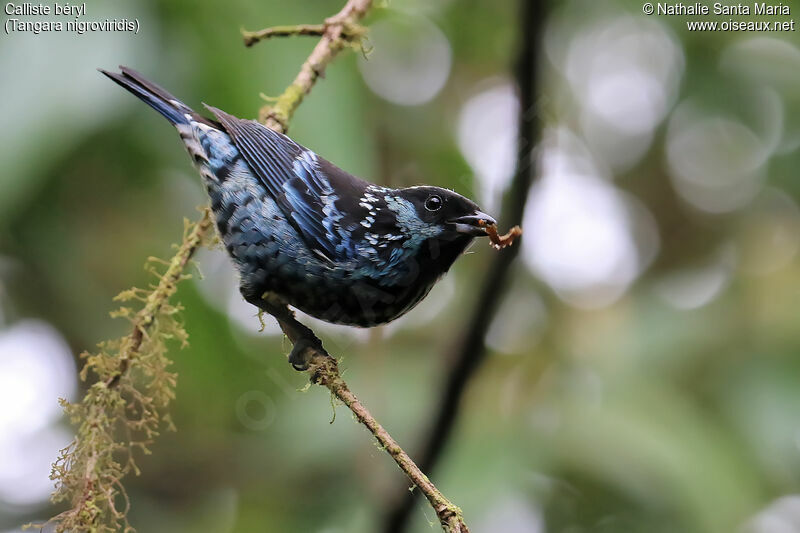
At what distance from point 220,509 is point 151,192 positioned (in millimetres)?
2273

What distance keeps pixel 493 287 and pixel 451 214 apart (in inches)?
29.2

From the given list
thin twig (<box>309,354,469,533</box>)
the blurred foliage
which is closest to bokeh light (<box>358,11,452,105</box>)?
the blurred foliage

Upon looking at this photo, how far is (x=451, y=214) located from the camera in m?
3.32

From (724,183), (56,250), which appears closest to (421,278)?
(56,250)

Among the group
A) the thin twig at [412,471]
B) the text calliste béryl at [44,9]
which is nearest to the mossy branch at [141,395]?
the thin twig at [412,471]

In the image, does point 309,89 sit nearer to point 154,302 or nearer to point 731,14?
point 154,302

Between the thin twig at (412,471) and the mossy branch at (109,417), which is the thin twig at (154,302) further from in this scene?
the thin twig at (412,471)

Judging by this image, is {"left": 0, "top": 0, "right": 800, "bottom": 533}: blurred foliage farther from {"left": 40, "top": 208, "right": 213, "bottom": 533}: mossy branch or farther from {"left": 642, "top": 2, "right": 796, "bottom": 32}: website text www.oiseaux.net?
{"left": 40, "top": 208, "right": 213, "bottom": 533}: mossy branch

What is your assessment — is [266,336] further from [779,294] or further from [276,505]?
[779,294]

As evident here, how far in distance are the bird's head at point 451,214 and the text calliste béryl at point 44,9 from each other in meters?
1.89

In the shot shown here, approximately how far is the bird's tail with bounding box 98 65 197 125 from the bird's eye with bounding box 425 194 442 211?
1.25 metres

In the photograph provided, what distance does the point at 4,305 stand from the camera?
5957mm

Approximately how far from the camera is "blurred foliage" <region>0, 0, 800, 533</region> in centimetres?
405

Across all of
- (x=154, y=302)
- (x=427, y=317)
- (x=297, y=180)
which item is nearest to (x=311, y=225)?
(x=297, y=180)
